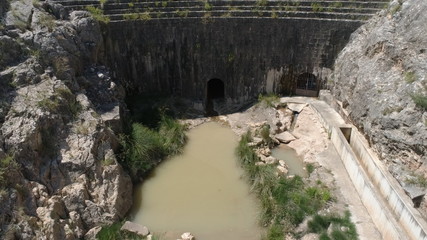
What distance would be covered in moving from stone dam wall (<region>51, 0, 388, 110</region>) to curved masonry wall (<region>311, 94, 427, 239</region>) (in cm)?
487

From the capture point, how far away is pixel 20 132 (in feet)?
34.4

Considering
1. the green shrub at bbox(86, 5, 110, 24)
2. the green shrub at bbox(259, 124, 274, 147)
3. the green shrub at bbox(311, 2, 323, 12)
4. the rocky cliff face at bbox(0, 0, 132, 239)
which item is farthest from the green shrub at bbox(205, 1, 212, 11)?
the green shrub at bbox(259, 124, 274, 147)

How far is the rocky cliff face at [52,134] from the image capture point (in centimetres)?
968

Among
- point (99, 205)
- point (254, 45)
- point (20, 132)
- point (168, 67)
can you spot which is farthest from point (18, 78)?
point (254, 45)

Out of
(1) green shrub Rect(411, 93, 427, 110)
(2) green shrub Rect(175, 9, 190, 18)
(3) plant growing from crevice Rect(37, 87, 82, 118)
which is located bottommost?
(3) plant growing from crevice Rect(37, 87, 82, 118)

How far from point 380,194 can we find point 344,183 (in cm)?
127

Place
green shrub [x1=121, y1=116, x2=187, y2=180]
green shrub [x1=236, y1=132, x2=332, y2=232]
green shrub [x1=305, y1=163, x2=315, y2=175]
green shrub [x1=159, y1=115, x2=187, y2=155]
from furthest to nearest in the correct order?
green shrub [x1=159, y1=115, x2=187, y2=155]
green shrub [x1=121, y1=116, x2=187, y2=180]
green shrub [x1=305, y1=163, x2=315, y2=175]
green shrub [x1=236, y1=132, x2=332, y2=232]

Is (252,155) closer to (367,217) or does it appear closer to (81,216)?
(367,217)

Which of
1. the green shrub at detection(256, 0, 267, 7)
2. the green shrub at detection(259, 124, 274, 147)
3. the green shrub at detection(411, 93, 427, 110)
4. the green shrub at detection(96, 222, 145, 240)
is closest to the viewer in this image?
the green shrub at detection(96, 222, 145, 240)

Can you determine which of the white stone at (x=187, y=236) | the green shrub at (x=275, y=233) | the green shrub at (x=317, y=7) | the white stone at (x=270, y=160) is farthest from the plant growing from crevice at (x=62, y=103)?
the green shrub at (x=317, y=7)

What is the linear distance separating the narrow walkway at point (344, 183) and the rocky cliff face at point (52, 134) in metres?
6.53

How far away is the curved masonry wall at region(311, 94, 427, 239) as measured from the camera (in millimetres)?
9222

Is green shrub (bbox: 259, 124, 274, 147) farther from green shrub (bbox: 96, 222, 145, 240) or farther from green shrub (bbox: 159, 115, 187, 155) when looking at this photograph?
green shrub (bbox: 96, 222, 145, 240)

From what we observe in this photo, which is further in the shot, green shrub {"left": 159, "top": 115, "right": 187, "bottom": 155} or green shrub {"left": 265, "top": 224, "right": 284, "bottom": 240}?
green shrub {"left": 159, "top": 115, "right": 187, "bottom": 155}
